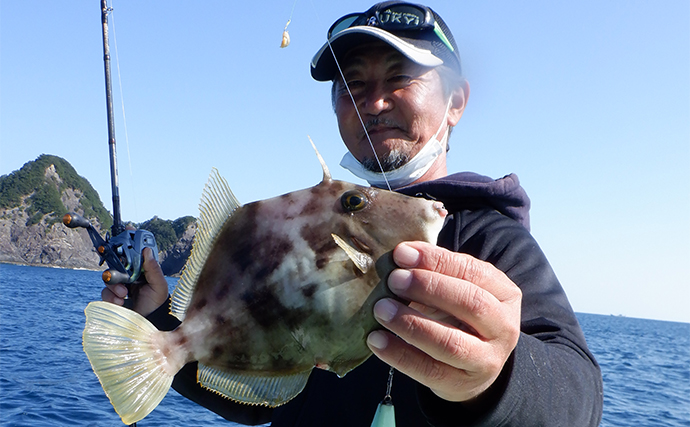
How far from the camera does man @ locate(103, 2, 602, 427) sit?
4.65 ft

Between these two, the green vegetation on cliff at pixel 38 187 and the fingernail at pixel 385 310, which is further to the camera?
the green vegetation on cliff at pixel 38 187

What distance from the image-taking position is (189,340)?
5.97 ft

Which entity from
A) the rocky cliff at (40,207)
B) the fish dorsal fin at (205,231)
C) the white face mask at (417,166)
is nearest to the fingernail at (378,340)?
the fish dorsal fin at (205,231)

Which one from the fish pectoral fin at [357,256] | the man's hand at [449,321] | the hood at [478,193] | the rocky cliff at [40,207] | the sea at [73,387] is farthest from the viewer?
the rocky cliff at [40,207]

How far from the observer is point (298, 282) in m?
1.69

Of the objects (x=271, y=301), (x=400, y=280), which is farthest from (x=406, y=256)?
(x=271, y=301)

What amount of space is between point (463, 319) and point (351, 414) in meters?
1.08

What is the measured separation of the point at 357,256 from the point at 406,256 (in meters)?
0.20

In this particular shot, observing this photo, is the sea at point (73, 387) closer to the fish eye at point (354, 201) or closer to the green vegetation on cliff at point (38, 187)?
the fish eye at point (354, 201)

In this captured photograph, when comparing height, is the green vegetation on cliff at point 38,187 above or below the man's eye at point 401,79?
below

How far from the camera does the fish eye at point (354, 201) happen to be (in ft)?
5.72

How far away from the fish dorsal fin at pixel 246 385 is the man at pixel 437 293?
49 cm

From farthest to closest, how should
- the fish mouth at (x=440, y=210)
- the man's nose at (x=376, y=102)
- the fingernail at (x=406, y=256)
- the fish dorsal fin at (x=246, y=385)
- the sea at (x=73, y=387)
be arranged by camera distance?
1. the sea at (x=73, y=387)
2. the man's nose at (x=376, y=102)
3. the fish dorsal fin at (x=246, y=385)
4. the fish mouth at (x=440, y=210)
5. the fingernail at (x=406, y=256)

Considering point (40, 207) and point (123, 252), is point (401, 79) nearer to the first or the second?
point (123, 252)
